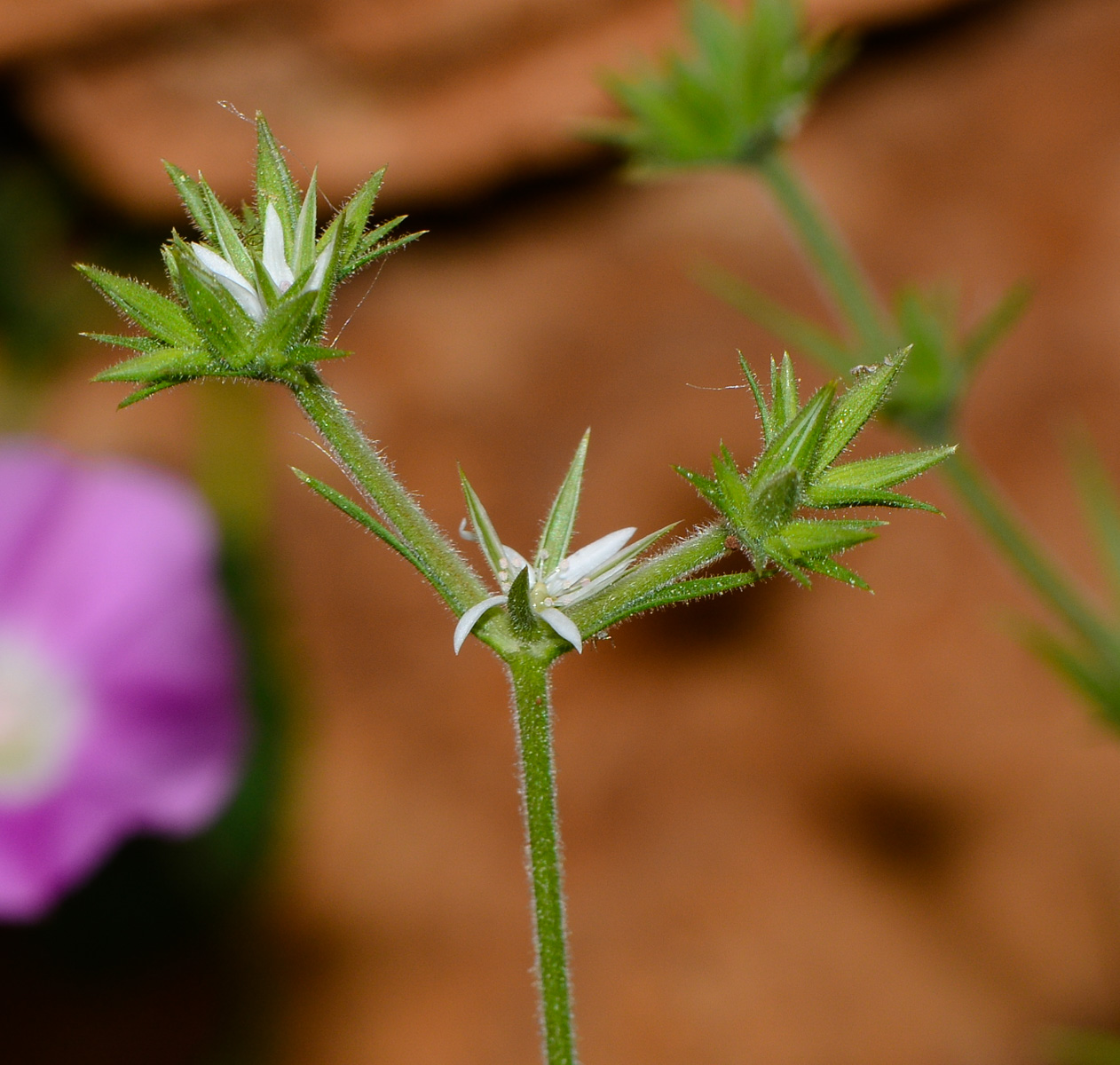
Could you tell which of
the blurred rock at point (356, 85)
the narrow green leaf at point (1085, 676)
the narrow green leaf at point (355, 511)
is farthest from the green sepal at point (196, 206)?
the blurred rock at point (356, 85)

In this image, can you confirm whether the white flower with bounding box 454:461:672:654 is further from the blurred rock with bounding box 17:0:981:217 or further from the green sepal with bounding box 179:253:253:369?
the blurred rock with bounding box 17:0:981:217

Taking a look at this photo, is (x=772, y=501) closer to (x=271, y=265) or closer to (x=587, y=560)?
(x=587, y=560)

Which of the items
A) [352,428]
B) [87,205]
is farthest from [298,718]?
[352,428]

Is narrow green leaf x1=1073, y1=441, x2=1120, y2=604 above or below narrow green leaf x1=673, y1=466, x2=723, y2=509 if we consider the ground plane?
above

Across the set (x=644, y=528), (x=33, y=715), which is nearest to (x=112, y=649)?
(x=33, y=715)

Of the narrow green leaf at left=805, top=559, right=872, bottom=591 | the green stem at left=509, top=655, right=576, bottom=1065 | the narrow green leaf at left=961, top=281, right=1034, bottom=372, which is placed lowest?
the green stem at left=509, top=655, right=576, bottom=1065

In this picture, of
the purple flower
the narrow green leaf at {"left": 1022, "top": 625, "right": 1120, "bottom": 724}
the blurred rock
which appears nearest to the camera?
the narrow green leaf at {"left": 1022, "top": 625, "right": 1120, "bottom": 724}


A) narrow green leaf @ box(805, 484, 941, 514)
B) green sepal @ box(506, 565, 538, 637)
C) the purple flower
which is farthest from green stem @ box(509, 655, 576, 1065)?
the purple flower
